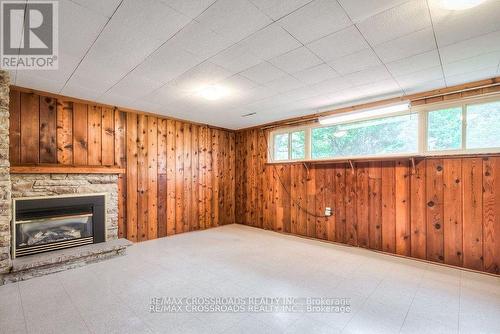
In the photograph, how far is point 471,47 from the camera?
215cm

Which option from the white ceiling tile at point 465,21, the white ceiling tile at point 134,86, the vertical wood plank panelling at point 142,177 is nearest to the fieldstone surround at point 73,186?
the vertical wood plank panelling at point 142,177

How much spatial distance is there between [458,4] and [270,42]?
1318 millimetres

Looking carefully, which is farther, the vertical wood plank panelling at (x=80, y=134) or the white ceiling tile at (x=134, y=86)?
the vertical wood plank panelling at (x=80, y=134)

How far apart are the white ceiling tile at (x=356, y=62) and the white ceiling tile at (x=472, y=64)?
2.66 ft

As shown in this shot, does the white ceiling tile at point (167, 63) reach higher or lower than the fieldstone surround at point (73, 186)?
higher

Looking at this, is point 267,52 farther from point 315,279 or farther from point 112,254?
point 112,254

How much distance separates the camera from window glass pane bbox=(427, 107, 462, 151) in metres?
3.12

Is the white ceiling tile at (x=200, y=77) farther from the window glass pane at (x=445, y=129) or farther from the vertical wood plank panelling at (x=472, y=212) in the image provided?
the vertical wood plank panelling at (x=472, y=212)

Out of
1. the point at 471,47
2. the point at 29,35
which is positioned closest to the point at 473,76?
the point at 471,47

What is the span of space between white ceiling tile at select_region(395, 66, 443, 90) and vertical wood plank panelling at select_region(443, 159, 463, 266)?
3.70 feet

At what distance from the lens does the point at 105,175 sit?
383cm

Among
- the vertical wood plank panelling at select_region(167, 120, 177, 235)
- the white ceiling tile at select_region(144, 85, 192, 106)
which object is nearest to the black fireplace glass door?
the vertical wood plank panelling at select_region(167, 120, 177, 235)

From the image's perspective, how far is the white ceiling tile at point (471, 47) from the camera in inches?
79.4

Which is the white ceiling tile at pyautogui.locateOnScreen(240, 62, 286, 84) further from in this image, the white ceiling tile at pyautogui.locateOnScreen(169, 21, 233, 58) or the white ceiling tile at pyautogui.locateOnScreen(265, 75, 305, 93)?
the white ceiling tile at pyautogui.locateOnScreen(169, 21, 233, 58)
